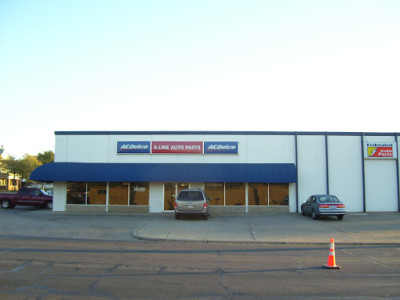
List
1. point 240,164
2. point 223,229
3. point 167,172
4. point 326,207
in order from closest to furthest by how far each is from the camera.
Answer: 1. point 223,229
2. point 326,207
3. point 167,172
4. point 240,164

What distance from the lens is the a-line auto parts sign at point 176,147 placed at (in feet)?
81.1

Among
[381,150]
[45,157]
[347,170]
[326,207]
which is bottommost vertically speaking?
[326,207]

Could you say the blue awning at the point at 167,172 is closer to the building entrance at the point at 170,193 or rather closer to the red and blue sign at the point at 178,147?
the red and blue sign at the point at 178,147

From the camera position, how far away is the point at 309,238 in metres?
14.6

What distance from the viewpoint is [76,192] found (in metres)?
25.0

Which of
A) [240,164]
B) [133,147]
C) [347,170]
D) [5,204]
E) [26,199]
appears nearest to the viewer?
[240,164]

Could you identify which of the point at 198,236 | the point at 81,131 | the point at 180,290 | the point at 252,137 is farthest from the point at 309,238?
the point at 81,131

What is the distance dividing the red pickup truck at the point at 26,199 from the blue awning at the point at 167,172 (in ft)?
20.5

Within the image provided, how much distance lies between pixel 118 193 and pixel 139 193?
1496mm

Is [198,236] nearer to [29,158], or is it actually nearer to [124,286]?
[124,286]

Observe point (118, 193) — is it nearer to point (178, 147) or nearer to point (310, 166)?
point (178, 147)

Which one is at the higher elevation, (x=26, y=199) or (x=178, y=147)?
(x=178, y=147)

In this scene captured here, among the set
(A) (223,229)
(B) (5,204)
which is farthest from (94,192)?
(A) (223,229)

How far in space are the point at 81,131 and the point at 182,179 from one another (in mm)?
8326
